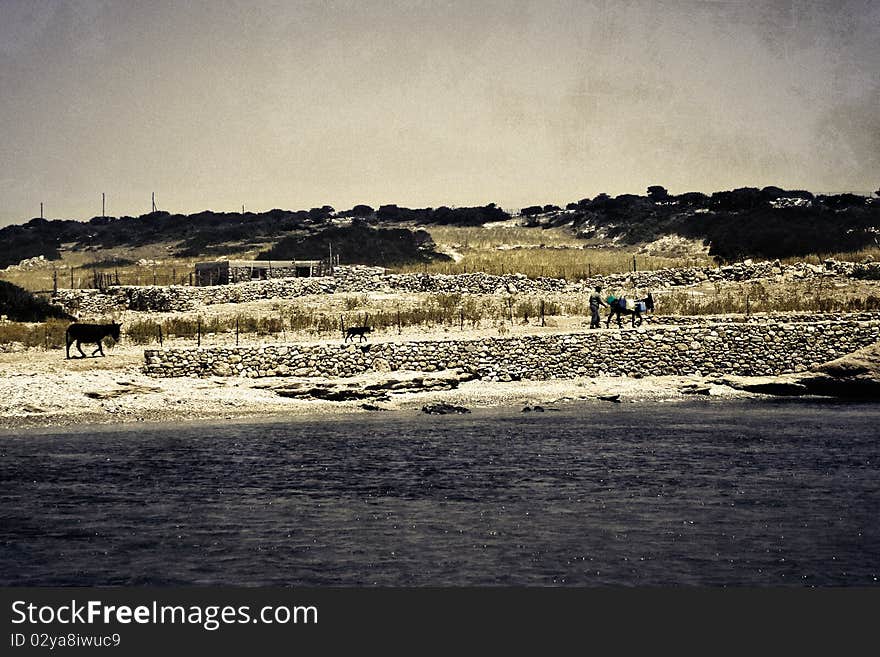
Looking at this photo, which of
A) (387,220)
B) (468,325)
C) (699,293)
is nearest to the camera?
(468,325)

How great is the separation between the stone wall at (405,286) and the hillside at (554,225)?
52.6 feet

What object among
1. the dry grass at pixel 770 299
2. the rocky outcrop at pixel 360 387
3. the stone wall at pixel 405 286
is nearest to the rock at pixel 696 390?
the rocky outcrop at pixel 360 387

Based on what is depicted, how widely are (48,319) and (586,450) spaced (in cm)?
2686

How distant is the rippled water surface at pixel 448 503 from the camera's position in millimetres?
14258

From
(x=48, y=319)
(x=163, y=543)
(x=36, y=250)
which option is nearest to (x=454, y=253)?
(x=48, y=319)

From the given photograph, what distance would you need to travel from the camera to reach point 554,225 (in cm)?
11031

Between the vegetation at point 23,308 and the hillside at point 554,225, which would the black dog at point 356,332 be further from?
the hillside at point 554,225

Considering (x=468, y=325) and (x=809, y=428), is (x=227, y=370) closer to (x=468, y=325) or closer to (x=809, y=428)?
(x=468, y=325)

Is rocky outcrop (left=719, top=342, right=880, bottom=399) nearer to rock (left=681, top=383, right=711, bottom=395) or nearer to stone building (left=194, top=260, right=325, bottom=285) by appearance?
rock (left=681, top=383, right=711, bottom=395)

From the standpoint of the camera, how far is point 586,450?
23047 mm

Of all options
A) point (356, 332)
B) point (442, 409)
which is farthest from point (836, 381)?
point (356, 332)

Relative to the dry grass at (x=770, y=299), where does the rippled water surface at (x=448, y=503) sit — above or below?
below

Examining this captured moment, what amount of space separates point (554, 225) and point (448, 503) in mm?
93706

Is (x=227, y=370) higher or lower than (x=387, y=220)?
lower
